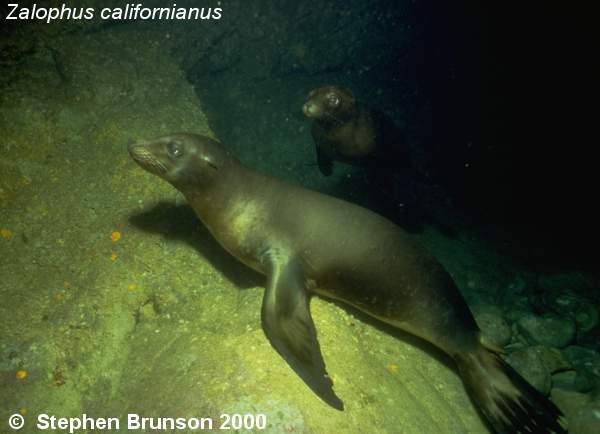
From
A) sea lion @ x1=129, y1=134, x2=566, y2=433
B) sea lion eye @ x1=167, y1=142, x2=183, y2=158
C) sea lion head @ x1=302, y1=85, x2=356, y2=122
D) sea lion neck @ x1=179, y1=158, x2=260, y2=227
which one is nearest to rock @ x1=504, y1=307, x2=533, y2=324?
sea lion @ x1=129, y1=134, x2=566, y2=433

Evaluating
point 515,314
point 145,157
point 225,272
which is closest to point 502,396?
point 515,314

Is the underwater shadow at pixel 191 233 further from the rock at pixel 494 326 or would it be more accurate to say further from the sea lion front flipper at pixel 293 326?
the rock at pixel 494 326

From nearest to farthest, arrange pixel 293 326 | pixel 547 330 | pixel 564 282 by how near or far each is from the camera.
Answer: pixel 293 326, pixel 547 330, pixel 564 282

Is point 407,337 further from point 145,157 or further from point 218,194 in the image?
point 145,157

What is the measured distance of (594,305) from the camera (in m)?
4.75

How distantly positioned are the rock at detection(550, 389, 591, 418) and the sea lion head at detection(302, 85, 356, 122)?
149 inches

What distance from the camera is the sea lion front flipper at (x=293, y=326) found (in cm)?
228

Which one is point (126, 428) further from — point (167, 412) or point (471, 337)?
point (471, 337)

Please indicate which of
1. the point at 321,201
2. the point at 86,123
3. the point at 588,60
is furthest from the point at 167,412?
the point at 588,60

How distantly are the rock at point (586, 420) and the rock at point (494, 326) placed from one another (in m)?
0.86

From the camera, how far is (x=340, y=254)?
2998mm

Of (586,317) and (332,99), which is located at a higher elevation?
(332,99)

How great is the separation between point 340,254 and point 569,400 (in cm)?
267

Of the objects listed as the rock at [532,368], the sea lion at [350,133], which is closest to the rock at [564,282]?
the rock at [532,368]
